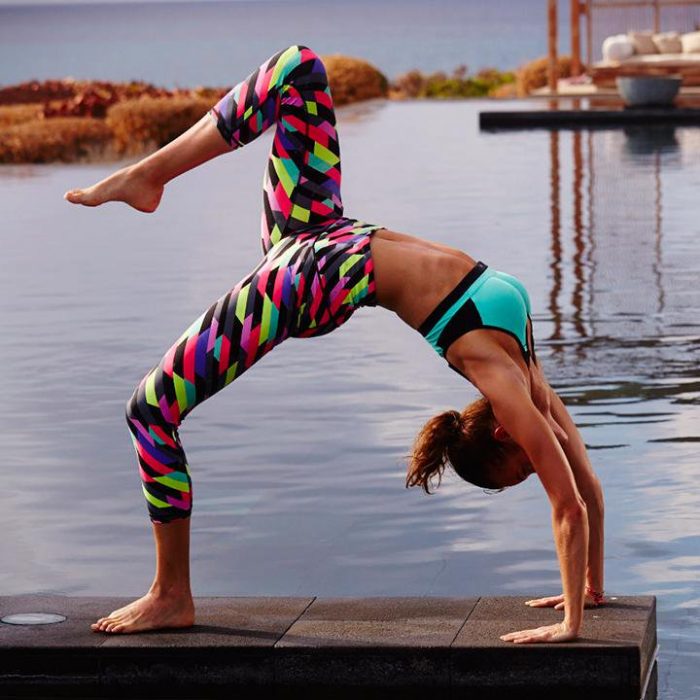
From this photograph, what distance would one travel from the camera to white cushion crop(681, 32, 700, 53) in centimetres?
3369

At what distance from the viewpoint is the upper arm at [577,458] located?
4777mm

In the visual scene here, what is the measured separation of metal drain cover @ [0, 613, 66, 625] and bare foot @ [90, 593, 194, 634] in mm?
132

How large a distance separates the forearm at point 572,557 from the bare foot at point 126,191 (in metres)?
1.29

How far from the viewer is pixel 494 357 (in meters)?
4.50

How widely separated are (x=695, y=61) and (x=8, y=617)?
2802 centimetres

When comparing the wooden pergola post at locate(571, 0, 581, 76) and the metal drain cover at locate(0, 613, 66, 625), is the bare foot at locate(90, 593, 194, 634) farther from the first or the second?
the wooden pergola post at locate(571, 0, 581, 76)

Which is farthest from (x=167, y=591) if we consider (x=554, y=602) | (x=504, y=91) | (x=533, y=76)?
(x=504, y=91)

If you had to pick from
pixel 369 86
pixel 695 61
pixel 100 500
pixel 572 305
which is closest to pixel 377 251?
pixel 100 500

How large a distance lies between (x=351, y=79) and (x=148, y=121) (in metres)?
13.3

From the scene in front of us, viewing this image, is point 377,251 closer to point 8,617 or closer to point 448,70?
point 8,617

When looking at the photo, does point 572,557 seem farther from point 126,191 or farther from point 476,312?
point 126,191

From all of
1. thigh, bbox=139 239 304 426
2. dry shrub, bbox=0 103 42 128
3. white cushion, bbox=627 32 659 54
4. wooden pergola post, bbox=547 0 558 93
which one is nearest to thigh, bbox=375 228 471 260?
thigh, bbox=139 239 304 426

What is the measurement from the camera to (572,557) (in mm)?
4418

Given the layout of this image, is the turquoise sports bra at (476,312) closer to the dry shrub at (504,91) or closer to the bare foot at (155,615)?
the bare foot at (155,615)
